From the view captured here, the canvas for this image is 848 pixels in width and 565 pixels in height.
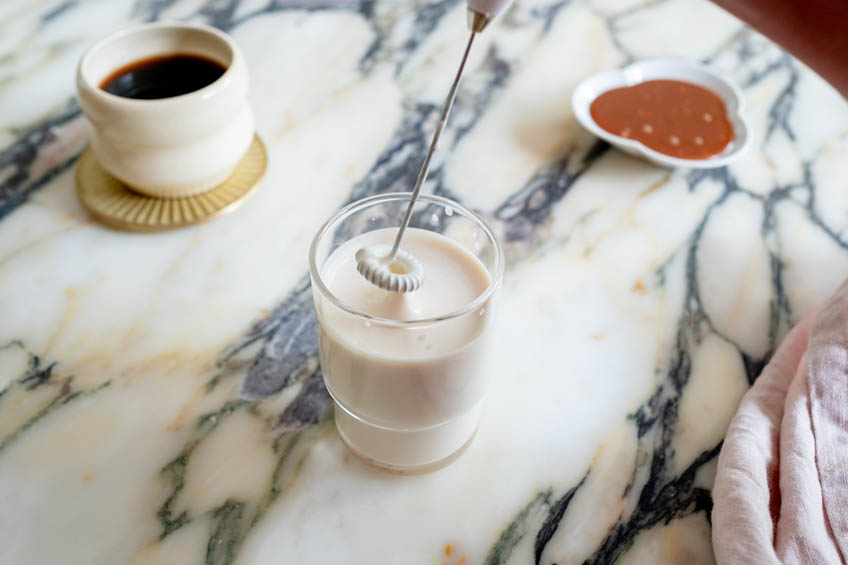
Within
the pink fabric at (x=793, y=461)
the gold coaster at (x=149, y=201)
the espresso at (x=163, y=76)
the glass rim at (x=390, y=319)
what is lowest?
the gold coaster at (x=149, y=201)

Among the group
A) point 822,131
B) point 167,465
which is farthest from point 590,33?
point 167,465

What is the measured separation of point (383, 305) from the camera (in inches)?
19.1

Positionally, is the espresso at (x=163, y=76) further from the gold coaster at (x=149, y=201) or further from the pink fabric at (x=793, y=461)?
the pink fabric at (x=793, y=461)

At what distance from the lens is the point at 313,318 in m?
0.64

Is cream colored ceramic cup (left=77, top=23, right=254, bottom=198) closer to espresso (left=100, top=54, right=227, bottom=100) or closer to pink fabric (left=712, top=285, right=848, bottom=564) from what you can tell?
espresso (left=100, top=54, right=227, bottom=100)

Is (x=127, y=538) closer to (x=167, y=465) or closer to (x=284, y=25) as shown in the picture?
(x=167, y=465)

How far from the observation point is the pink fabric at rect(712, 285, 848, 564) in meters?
0.45

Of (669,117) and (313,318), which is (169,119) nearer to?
(313,318)

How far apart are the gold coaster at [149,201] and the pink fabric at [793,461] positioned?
49 centimetres

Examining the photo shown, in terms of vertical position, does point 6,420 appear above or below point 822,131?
below

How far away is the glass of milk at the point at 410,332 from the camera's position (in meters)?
0.46

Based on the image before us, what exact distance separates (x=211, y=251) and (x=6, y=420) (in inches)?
8.6

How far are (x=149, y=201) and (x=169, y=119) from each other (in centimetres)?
11

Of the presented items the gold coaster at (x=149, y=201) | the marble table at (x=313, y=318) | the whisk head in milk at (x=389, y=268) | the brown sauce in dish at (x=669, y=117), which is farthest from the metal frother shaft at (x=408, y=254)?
the brown sauce in dish at (x=669, y=117)
